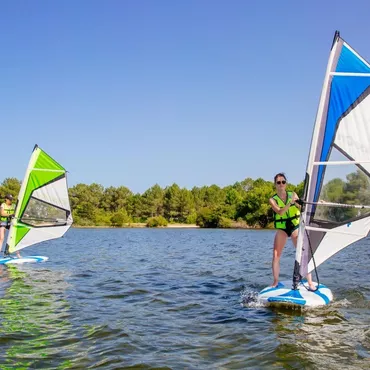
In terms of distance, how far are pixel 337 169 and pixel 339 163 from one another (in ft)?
0.51

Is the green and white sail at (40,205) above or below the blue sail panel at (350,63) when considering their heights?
below

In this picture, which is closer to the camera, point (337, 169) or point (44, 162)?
point (337, 169)

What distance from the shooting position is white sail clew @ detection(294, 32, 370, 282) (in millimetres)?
7641

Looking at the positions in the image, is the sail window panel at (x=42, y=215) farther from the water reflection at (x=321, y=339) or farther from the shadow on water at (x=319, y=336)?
Result: the water reflection at (x=321, y=339)

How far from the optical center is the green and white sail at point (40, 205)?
604 inches

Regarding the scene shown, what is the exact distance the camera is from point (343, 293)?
9719 millimetres

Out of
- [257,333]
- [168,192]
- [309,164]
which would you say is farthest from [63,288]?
[168,192]

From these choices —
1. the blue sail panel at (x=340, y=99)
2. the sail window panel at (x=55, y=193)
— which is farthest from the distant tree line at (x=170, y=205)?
the blue sail panel at (x=340, y=99)

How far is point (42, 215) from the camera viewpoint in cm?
1573

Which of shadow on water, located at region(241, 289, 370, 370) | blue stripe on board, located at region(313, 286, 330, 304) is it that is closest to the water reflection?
shadow on water, located at region(241, 289, 370, 370)

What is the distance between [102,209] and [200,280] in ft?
284

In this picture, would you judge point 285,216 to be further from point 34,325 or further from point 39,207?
point 39,207

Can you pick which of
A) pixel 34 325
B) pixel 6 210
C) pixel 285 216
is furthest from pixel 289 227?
pixel 6 210

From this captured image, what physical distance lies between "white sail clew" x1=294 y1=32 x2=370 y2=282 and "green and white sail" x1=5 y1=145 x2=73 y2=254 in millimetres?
10482
